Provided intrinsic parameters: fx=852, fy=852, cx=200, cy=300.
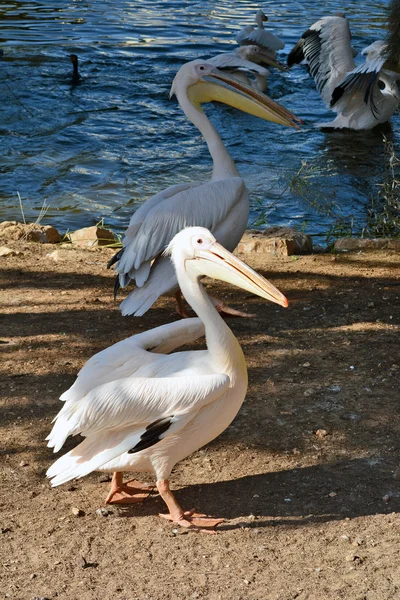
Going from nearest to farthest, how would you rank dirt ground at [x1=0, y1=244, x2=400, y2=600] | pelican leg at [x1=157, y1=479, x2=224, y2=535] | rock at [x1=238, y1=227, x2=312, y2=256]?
1. dirt ground at [x1=0, y1=244, x2=400, y2=600]
2. pelican leg at [x1=157, y1=479, x2=224, y2=535]
3. rock at [x1=238, y1=227, x2=312, y2=256]

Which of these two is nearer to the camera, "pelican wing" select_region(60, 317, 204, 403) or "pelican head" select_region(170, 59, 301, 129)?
"pelican wing" select_region(60, 317, 204, 403)

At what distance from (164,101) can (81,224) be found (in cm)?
374

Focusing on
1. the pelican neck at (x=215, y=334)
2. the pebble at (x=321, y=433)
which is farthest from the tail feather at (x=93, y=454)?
the pebble at (x=321, y=433)

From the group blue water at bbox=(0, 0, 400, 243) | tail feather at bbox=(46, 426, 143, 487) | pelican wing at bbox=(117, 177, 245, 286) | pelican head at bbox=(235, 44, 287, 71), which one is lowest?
blue water at bbox=(0, 0, 400, 243)

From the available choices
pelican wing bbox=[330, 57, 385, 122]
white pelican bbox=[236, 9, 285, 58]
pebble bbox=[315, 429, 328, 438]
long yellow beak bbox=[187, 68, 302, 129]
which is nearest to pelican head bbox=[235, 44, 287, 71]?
white pelican bbox=[236, 9, 285, 58]

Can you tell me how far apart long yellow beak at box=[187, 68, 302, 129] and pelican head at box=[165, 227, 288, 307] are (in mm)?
2311

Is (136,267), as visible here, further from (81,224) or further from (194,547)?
(81,224)

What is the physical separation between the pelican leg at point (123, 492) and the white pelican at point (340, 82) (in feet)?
24.2

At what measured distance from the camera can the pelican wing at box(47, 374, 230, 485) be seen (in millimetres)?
2791

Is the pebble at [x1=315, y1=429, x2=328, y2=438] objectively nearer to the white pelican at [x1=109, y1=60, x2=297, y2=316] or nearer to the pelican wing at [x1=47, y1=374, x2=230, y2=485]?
the pelican wing at [x1=47, y1=374, x2=230, y2=485]

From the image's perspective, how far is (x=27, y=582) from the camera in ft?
8.59

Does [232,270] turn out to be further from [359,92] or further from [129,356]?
[359,92]

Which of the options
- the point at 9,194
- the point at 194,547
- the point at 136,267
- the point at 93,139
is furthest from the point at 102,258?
the point at 93,139

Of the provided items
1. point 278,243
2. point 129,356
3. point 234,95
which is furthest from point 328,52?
point 129,356
